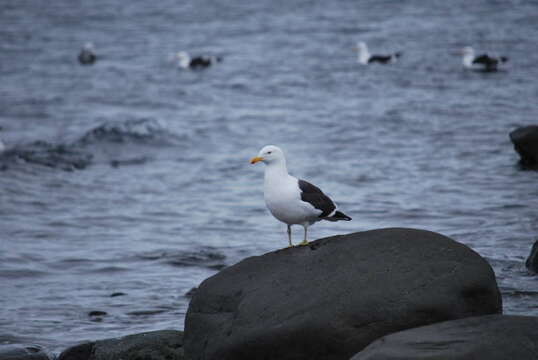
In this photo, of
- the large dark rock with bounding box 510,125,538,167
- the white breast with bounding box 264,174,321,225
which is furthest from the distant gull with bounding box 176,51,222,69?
the white breast with bounding box 264,174,321,225

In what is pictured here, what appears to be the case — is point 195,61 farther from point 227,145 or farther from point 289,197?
point 289,197

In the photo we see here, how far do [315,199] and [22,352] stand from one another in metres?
2.67

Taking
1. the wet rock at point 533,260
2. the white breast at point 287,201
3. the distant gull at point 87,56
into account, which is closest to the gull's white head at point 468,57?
the distant gull at point 87,56

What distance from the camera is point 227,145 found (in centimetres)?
1670

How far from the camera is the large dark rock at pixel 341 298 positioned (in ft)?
18.5

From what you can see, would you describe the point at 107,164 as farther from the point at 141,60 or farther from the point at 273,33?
the point at 273,33

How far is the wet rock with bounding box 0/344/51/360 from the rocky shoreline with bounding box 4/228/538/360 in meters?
1.21

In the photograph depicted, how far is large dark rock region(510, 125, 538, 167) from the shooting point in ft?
42.1

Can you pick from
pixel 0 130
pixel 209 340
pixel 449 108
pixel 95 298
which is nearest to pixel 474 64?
pixel 449 108

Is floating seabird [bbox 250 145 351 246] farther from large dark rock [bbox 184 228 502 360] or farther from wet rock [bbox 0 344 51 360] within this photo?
wet rock [bbox 0 344 51 360]

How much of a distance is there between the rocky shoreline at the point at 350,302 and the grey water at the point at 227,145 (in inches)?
66.7

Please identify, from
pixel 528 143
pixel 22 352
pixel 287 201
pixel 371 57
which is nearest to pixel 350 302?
pixel 287 201

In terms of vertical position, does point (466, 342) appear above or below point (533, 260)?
above

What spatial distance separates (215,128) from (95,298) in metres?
9.70
